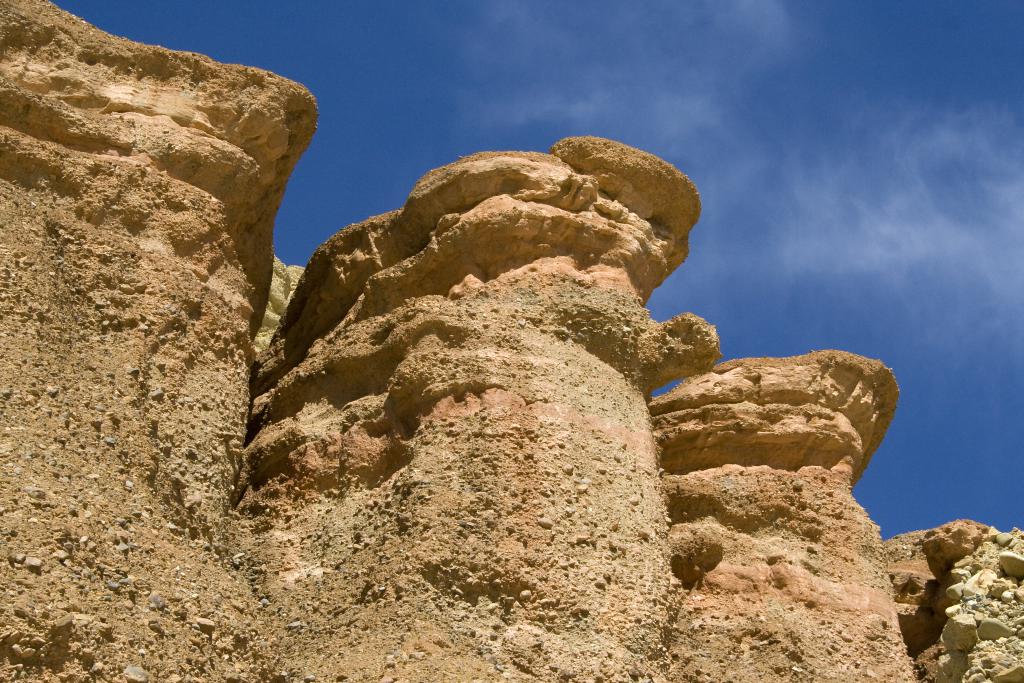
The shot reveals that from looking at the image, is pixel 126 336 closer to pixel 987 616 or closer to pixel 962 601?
pixel 987 616

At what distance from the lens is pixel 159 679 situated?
10281mm

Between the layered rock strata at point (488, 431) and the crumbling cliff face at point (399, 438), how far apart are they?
0.10 ft

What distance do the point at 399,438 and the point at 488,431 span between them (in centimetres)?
99

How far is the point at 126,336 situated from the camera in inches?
509

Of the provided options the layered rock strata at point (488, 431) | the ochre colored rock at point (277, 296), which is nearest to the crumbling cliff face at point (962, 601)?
the layered rock strata at point (488, 431)

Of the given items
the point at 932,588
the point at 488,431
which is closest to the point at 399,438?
the point at 488,431

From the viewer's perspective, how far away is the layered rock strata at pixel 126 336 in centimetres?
1041

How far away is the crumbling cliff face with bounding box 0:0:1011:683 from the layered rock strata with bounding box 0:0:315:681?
0.03 m

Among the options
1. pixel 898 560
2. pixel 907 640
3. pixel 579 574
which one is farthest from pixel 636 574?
pixel 898 560

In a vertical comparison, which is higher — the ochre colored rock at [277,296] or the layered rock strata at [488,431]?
the ochre colored rock at [277,296]

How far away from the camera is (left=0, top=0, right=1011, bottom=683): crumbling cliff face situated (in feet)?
37.3

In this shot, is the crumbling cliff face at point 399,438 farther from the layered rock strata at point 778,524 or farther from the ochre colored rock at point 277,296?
the ochre colored rock at point 277,296

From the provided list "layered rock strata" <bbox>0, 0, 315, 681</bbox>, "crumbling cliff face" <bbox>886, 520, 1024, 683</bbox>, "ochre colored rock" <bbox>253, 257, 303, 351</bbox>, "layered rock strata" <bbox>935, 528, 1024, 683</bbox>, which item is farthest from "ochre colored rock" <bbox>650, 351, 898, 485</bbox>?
"ochre colored rock" <bbox>253, 257, 303, 351</bbox>

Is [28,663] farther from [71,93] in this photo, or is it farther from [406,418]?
[71,93]
